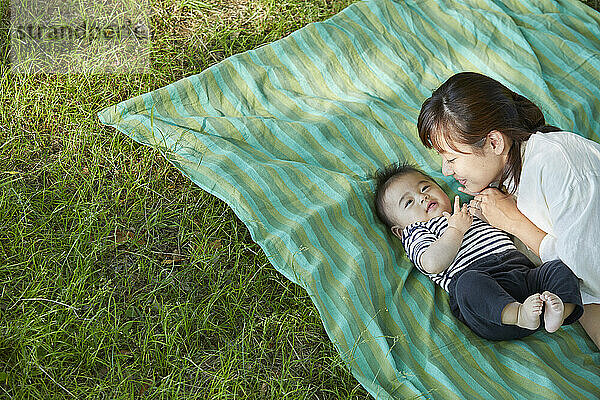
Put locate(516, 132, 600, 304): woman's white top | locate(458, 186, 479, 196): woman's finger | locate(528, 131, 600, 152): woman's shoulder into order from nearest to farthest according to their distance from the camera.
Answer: locate(516, 132, 600, 304): woman's white top < locate(528, 131, 600, 152): woman's shoulder < locate(458, 186, 479, 196): woman's finger

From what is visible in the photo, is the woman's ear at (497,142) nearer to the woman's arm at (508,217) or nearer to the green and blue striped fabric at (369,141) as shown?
the woman's arm at (508,217)

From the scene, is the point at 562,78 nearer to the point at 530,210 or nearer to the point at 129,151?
the point at 530,210

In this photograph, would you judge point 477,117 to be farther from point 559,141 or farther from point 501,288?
point 501,288

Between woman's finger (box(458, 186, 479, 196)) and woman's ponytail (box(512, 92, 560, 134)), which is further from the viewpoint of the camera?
woman's finger (box(458, 186, 479, 196))

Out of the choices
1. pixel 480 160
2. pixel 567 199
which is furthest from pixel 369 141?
pixel 567 199

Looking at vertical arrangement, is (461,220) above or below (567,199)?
below

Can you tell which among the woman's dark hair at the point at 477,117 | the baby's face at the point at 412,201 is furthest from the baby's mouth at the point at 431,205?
the woman's dark hair at the point at 477,117

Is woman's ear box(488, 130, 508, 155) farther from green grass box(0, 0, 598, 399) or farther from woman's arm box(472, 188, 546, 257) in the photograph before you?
→ green grass box(0, 0, 598, 399)

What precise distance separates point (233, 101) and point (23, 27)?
4.24 feet

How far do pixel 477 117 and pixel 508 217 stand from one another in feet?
1.30

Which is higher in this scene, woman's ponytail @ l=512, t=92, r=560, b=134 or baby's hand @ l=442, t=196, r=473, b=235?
woman's ponytail @ l=512, t=92, r=560, b=134

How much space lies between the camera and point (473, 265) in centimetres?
252

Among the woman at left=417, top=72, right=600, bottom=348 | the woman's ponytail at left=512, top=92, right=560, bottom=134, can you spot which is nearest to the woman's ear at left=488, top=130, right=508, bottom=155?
the woman at left=417, top=72, right=600, bottom=348

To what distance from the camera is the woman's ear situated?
2.50m
